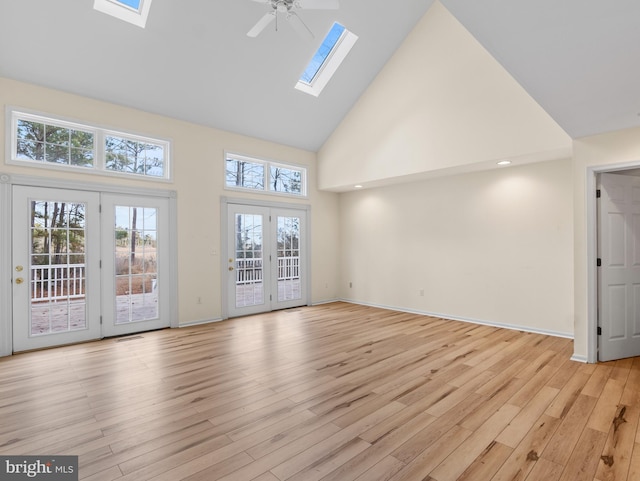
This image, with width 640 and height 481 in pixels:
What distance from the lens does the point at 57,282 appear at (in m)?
4.41

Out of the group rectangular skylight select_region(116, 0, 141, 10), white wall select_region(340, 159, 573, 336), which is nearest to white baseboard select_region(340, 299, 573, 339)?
white wall select_region(340, 159, 573, 336)

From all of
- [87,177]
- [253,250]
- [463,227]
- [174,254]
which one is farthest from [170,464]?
[463,227]

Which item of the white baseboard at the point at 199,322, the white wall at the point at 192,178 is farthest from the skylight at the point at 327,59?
the white baseboard at the point at 199,322

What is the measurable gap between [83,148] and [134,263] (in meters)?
1.77

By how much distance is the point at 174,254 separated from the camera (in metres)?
5.38

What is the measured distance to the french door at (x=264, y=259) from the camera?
6.15 metres

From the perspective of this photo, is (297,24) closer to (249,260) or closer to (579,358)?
(249,260)

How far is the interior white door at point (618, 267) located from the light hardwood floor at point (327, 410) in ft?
0.83

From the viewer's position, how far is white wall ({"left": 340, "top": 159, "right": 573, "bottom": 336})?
4.80 m

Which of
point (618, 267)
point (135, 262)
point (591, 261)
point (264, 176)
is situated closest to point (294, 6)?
point (264, 176)

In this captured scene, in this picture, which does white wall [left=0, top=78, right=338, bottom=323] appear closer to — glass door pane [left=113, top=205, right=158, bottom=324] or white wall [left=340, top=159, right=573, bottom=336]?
glass door pane [left=113, top=205, right=158, bottom=324]

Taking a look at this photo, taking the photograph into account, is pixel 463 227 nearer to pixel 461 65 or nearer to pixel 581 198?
pixel 581 198

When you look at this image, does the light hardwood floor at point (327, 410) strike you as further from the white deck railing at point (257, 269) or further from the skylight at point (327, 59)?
the skylight at point (327, 59)

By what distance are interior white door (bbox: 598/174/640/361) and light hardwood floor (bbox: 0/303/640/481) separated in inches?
9.9
